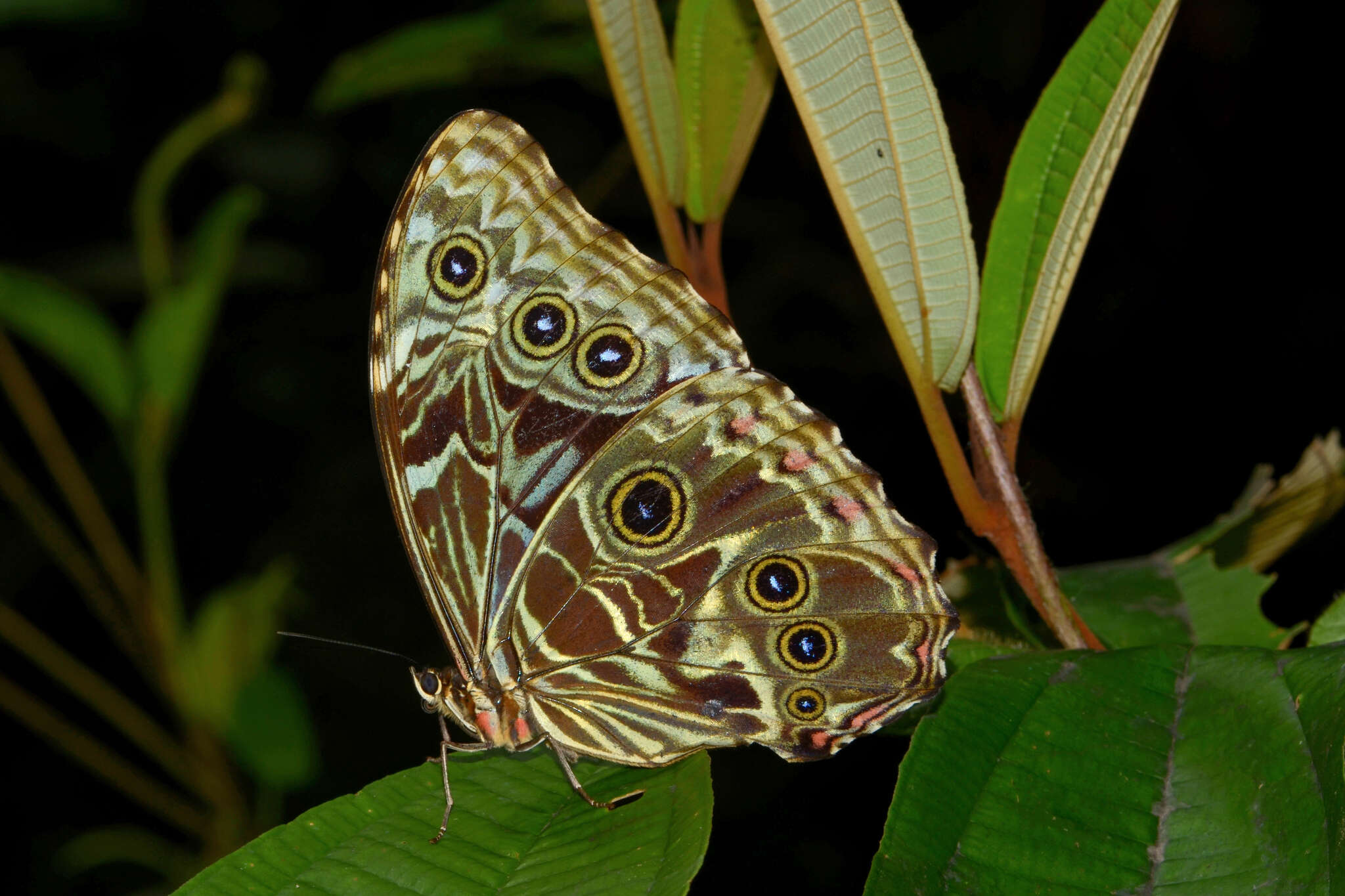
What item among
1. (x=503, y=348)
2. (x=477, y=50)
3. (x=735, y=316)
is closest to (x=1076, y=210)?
(x=503, y=348)

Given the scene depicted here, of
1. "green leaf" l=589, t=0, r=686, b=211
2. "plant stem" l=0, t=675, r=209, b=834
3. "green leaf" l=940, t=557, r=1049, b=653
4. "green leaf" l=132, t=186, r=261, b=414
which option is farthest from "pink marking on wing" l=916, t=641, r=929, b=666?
"plant stem" l=0, t=675, r=209, b=834

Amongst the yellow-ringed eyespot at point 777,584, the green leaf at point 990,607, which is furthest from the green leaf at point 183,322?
the green leaf at point 990,607

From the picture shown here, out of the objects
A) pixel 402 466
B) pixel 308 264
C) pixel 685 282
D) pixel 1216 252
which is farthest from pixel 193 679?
pixel 1216 252

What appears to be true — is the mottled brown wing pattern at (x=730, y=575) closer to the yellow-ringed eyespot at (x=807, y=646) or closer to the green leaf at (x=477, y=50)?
the yellow-ringed eyespot at (x=807, y=646)

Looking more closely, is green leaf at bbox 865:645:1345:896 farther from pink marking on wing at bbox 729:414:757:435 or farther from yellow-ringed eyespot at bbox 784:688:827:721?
pink marking on wing at bbox 729:414:757:435

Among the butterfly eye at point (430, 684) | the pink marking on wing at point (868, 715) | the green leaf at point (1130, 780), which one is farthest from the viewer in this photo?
the butterfly eye at point (430, 684)

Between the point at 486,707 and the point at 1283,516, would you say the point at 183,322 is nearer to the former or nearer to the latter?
the point at 486,707

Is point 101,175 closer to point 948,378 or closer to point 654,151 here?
point 654,151
